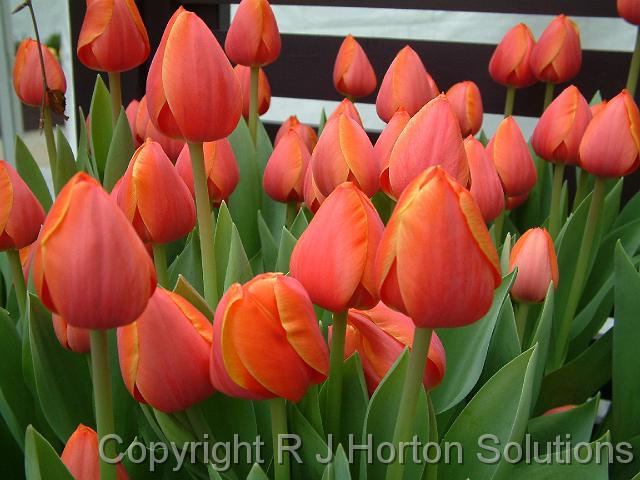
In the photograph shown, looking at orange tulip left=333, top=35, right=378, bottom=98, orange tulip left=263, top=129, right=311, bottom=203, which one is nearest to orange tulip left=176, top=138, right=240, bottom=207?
orange tulip left=263, top=129, right=311, bottom=203

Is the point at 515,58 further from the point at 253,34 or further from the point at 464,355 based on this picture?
the point at 464,355

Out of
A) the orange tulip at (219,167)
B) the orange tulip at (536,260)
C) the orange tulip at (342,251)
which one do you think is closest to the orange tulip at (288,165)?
the orange tulip at (219,167)

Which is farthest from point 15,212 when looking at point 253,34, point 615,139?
point 615,139

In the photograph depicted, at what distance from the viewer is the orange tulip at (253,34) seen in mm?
590

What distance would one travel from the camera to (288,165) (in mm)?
566

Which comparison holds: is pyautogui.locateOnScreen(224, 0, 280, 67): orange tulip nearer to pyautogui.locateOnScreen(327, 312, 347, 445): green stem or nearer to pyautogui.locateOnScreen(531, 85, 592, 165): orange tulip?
pyautogui.locateOnScreen(531, 85, 592, 165): orange tulip

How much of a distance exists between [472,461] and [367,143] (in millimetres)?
183

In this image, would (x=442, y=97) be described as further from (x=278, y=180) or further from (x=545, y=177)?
(x=545, y=177)

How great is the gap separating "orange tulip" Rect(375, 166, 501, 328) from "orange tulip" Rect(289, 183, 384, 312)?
4 cm

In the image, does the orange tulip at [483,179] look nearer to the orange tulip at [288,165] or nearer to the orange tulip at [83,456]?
the orange tulip at [288,165]

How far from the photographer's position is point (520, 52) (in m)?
0.81

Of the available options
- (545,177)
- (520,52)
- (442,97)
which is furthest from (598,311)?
(442,97)

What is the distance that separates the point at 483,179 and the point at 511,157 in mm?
117

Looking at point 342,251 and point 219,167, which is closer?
point 342,251
